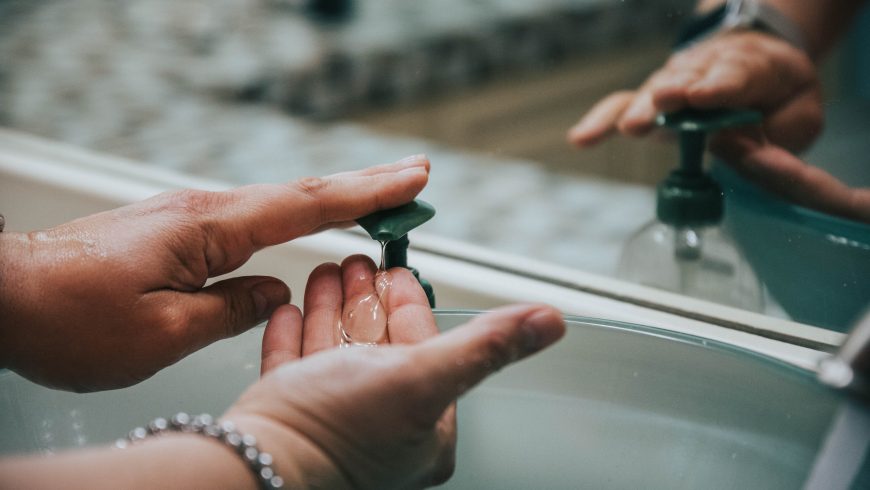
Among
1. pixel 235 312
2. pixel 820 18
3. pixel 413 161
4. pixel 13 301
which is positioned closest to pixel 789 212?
pixel 820 18

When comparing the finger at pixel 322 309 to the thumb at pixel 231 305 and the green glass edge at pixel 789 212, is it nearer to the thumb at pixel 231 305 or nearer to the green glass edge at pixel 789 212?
the thumb at pixel 231 305

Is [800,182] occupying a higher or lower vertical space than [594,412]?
higher

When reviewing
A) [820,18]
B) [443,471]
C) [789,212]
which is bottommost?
[443,471]

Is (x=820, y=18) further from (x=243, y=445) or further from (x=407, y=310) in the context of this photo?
(x=243, y=445)

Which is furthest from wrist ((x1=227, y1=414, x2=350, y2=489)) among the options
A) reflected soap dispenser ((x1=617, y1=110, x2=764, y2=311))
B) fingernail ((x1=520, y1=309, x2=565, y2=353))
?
reflected soap dispenser ((x1=617, y1=110, x2=764, y2=311))

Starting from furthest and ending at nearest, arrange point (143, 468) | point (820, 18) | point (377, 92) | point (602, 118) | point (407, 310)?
point (377, 92)
point (602, 118)
point (820, 18)
point (407, 310)
point (143, 468)

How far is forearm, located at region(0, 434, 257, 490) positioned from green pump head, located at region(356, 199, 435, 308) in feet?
0.51

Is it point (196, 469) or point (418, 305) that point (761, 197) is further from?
point (196, 469)

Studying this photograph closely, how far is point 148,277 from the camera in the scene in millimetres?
475

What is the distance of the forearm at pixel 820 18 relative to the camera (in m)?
0.53

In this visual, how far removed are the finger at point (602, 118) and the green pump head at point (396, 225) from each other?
0.27 m

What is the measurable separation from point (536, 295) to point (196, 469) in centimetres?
32

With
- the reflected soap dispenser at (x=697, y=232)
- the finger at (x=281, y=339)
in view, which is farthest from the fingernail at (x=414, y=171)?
the reflected soap dispenser at (x=697, y=232)

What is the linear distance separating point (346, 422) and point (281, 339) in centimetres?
12
